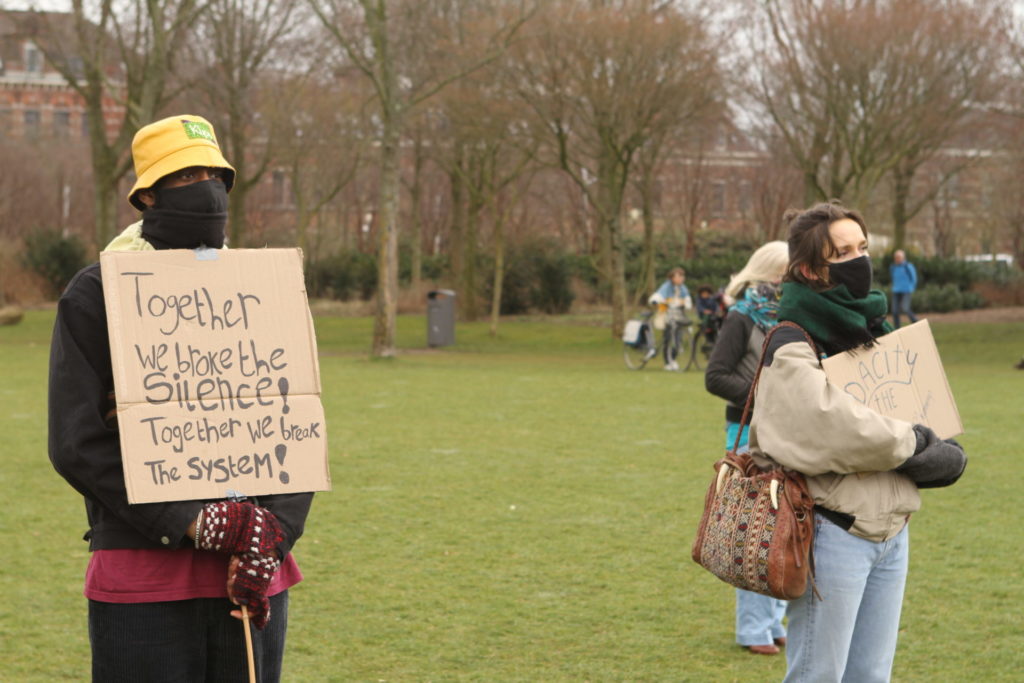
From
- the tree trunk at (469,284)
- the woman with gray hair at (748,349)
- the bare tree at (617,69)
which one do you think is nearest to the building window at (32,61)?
the tree trunk at (469,284)

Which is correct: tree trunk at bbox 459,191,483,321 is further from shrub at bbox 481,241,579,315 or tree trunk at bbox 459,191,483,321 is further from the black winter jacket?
the black winter jacket

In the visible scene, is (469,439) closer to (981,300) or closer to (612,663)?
(612,663)

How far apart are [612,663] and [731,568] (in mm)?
2369

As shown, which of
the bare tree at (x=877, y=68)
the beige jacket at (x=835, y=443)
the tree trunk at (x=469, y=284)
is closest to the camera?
the beige jacket at (x=835, y=443)

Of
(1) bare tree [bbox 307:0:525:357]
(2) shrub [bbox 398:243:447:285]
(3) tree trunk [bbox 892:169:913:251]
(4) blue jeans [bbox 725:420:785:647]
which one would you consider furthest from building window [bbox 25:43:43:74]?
(4) blue jeans [bbox 725:420:785:647]

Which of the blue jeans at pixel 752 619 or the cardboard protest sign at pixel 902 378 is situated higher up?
the cardboard protest sign at pixel 902 378

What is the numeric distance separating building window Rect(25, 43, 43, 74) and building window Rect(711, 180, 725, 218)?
41.4 meters

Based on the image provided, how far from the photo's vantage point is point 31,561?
308 inches

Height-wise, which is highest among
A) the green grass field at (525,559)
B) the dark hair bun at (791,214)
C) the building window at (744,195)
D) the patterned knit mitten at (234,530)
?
the building window at (744,195)

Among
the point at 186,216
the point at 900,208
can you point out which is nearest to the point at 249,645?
the point at 186,216

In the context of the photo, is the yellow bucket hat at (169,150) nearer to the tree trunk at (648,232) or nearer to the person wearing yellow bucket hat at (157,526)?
the person wearing yellow bucket hat at (157,526)

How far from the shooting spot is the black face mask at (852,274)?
3734 millimetres

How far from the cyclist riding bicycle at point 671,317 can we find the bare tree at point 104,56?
1144 cm

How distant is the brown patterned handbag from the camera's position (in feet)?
11.9
